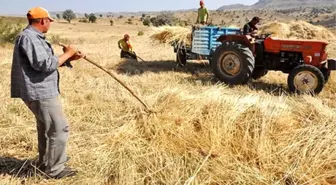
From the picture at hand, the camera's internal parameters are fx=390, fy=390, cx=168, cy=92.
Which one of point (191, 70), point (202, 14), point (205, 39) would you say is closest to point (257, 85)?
point (205, 39)

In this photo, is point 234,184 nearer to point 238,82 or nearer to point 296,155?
point 296,155

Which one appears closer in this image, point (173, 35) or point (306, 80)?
point (306, 80)

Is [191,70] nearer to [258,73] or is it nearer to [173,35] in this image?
[173,35]

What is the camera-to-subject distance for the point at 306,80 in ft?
25.1

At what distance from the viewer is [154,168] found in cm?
404

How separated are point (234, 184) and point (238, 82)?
4909 millimetres

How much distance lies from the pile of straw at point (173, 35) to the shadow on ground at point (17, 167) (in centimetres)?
680

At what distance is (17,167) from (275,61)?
5886 millimetres

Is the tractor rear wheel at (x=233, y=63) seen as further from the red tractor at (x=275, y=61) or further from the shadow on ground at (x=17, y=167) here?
the shadow on ground at (x=17, y=167)

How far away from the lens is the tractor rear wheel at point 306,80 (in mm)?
A: 7504

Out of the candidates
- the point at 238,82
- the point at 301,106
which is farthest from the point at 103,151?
the point at 238,82

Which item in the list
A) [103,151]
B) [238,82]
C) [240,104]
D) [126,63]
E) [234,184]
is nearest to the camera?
[234,184]

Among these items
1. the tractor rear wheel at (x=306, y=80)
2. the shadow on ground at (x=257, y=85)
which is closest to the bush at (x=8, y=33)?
the shadow on ground at (x=257, y=85)

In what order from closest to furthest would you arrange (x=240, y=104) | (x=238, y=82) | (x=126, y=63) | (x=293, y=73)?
(x=240, y=104) → (x=293, y=73) → (x=238, y=82) → (x=126, y=63)
